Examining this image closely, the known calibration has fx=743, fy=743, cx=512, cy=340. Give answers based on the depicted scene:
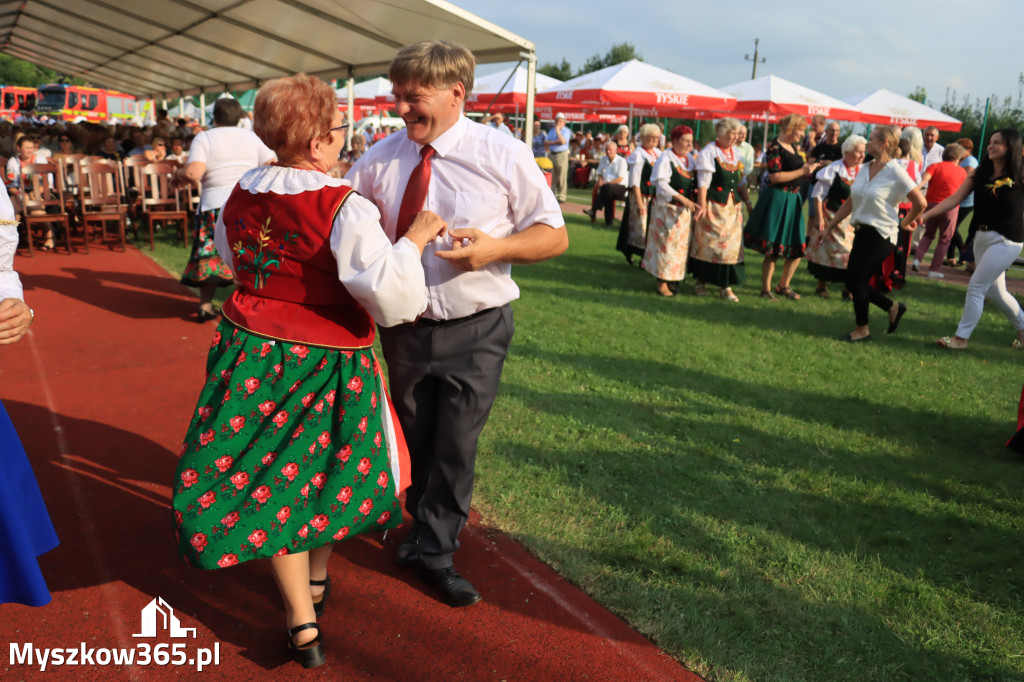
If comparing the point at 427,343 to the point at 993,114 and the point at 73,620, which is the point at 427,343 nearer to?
the point at 73,620

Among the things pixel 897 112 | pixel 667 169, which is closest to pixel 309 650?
pixel 667 169

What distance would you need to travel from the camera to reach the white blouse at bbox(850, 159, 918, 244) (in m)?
6.80

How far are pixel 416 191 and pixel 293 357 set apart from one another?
2.40ft

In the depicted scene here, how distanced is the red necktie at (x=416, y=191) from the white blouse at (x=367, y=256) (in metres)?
0.37

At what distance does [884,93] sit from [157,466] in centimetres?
2401

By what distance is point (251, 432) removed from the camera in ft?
7.55

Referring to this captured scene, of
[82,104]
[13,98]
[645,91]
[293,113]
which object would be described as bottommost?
[293,113]

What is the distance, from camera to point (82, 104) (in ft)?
127

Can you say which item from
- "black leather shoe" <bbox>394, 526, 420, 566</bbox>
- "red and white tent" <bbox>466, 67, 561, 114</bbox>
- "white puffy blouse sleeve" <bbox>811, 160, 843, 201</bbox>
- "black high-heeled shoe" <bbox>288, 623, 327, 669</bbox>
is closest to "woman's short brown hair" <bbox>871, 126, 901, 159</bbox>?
"white puffy blouse sleeve" <bbox>811, 160, 843, 201</bbox>

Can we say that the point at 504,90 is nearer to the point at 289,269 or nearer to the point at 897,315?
the point at 897,315

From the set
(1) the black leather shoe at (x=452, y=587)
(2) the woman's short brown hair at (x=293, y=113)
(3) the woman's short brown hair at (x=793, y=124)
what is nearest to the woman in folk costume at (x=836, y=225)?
(3) the woman's short brown hair at (x=793, y=124)

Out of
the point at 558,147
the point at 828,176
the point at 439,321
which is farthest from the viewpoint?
the point at 558,147

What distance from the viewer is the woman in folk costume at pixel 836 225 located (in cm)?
857

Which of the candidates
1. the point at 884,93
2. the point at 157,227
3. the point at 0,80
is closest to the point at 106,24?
the point at 157,227
